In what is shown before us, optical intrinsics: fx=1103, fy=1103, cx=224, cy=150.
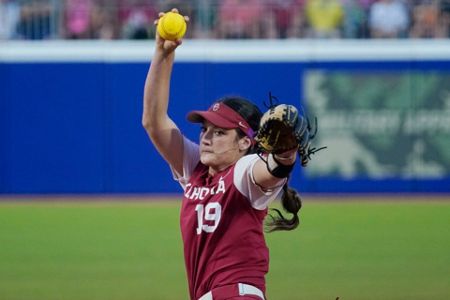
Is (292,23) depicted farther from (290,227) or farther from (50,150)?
(290,227)

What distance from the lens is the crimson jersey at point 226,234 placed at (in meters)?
5.02

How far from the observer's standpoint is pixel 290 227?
17.2ft

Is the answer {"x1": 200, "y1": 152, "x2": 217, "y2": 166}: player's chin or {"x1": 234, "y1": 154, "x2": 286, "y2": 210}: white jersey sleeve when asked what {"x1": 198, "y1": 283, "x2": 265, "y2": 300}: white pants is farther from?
{"x1": 200, "y1": 152, "x2": 217, "y2": 166}: player's chin

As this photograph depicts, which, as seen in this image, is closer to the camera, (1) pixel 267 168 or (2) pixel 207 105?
(1) pixel 267 168

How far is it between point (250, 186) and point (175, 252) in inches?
326

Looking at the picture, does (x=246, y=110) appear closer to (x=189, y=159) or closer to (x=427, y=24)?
(x=189, y=159)

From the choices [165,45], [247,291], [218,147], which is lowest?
[247,291]

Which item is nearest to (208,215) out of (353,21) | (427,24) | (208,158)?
(208,158)

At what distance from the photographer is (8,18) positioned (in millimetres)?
18344

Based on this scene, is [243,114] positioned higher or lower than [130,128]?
higher

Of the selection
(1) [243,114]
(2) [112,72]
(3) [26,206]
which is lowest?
(3) [26,206]

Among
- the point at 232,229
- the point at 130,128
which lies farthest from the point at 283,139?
the point at 130,128

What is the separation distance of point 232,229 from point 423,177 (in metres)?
13.6

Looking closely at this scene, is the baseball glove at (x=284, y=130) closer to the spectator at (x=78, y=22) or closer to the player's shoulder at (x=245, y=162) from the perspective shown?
the player's shoulder at (x=245, y=162)
